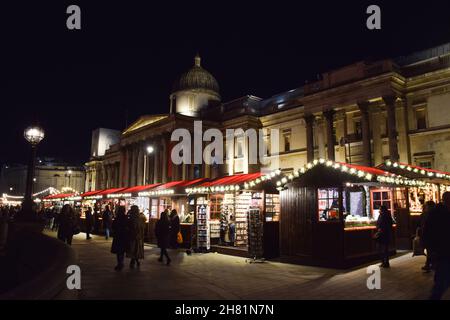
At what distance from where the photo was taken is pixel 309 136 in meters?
31.9

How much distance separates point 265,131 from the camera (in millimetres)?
38688

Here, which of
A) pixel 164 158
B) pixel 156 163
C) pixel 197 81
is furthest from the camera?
pixel 197 81

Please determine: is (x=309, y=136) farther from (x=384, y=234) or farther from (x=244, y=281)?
(x=244, y=281)

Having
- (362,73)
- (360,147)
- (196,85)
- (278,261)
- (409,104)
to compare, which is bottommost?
(278,261)

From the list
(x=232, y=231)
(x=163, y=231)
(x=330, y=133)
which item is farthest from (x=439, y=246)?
(x=330, y=133)

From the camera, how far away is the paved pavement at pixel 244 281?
27.4 ft

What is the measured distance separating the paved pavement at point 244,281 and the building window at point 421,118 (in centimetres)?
1603

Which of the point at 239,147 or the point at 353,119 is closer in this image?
the point at 353,119

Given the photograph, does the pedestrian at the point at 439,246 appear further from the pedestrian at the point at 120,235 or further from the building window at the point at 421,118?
the building window at the point at 421,118

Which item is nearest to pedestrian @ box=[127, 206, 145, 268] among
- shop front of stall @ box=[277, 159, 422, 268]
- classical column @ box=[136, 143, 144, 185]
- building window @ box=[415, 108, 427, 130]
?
shop front of stall @ box=[277, 159, 422, 268]

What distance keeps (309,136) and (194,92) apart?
21090 millimetres

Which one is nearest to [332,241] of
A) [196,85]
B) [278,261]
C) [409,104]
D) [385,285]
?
[278,261]
